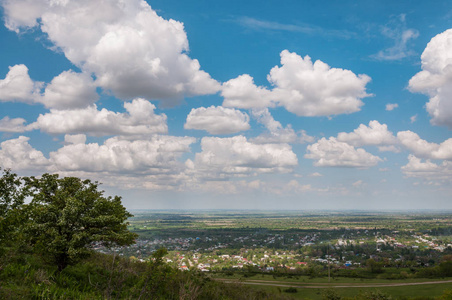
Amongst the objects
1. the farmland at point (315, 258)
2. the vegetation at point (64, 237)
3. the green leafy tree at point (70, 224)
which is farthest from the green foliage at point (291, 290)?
the green leafy tree at point (70, 224)

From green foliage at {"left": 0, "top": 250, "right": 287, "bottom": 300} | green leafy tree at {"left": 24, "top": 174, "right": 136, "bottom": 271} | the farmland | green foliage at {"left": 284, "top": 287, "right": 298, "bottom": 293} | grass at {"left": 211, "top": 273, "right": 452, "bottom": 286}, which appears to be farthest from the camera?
grass at {"left": 211, "top": 273, "right": 452, "bottom": 286}

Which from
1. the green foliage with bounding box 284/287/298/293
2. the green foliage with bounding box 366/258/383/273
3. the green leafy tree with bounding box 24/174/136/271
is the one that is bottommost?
the green foliage with bounding box 366/258/383/273

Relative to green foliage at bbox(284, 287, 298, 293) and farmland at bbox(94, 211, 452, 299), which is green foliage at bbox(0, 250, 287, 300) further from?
green foliage at bbox(284, 287, 298, 293)

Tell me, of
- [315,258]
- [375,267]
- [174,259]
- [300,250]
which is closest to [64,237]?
[174,259]

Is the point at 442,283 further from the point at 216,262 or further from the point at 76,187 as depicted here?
the point at 76,187

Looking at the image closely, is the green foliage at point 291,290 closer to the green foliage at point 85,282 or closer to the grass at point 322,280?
the grass at point 322,280

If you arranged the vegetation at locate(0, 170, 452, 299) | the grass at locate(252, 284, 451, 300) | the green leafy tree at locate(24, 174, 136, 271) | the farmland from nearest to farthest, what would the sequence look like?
1. the vegetation at locate(0, 170, 452, 299)
2. the green leafy tree at locate(24, 174, 136, 271)
3. the grass at locate(252, 284, 451, 300)
4. the farmland

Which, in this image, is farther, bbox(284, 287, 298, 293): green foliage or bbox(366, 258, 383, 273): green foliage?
bbox(366, 258, 383, 273): green foliage

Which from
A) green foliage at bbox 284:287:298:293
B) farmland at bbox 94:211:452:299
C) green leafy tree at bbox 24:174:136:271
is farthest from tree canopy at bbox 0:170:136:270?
green foliage at bbox 284:287:298:293

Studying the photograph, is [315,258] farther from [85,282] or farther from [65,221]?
[65,221]

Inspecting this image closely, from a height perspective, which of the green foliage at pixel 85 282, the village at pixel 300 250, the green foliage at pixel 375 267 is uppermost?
the green foliage at pixel 85 282
